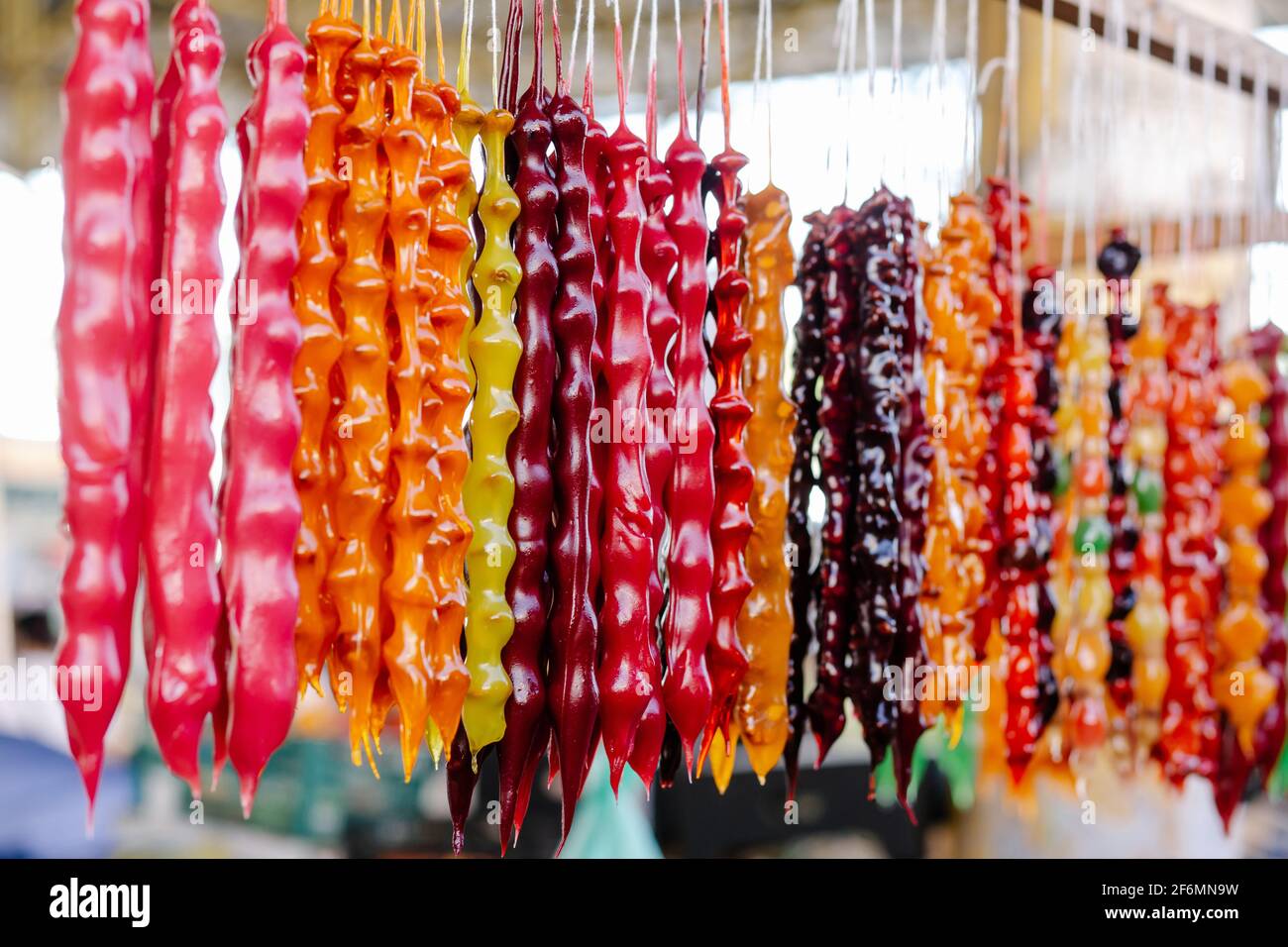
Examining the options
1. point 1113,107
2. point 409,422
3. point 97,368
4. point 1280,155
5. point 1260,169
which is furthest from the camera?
point 1280,155

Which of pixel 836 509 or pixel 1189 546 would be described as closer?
pixel 836 509

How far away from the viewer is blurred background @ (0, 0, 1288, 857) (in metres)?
1.72

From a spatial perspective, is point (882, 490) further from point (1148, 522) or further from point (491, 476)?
point (1148, 522)

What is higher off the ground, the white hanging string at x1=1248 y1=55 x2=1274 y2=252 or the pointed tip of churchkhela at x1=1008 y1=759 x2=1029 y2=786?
the white hanging string at x1=1248 y1=55 x2=1274 y2=252

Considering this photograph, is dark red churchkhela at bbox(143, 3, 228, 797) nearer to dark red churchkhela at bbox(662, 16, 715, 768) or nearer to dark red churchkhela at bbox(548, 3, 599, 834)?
dark red churchkhela at bbox(548, 3, 599, 834)

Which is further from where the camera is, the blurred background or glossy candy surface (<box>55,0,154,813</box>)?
the blurred background

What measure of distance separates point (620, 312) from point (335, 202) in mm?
291

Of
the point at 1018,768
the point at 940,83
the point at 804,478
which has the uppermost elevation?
the point at 940,83

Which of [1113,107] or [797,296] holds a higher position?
[1113,107]

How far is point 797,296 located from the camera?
1363 mm

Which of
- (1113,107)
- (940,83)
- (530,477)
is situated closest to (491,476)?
(530,477)

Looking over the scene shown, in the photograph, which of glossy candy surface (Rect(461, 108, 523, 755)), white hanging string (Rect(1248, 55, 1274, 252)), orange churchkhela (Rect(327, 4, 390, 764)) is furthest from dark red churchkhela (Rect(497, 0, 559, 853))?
white hanging string (Rect(1248, 55, 1274, 252))
